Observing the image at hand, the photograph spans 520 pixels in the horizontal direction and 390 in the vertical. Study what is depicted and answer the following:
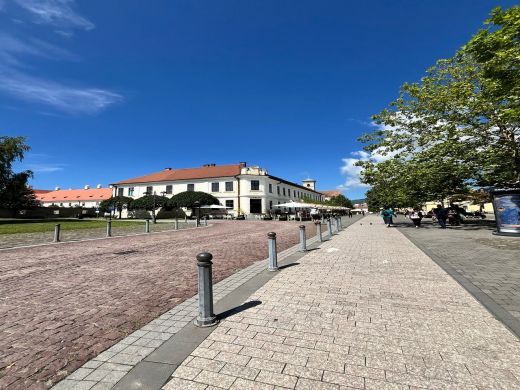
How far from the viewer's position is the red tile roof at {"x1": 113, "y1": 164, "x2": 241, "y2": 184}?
51.8 meters

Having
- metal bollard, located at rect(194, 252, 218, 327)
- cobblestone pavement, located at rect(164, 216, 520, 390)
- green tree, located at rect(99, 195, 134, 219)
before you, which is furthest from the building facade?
metal bollard, located at rect(194, 252, 218, 327)

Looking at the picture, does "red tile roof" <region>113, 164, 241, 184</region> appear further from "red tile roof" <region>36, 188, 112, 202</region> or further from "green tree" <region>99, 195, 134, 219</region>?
"red tile roof" <region>36, 188, 112, 202</region>

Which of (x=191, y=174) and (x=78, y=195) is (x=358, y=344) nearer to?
(x=191, y=174)

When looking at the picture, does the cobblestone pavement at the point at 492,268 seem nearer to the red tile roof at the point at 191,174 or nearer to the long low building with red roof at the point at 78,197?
the red tile roof at the point at 191,174

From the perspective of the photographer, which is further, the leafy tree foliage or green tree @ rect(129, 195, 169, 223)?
green tree @ rect(129, 195, 169, 223)

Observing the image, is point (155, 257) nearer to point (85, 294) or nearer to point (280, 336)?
point (85, 294)

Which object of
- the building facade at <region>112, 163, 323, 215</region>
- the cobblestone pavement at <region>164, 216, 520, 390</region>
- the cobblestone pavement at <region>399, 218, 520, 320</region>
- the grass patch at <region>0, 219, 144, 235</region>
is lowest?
the cobblestone pavement at <region>164, 216, 520, 390</region>

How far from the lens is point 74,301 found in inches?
180

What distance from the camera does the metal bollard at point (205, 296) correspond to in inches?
144

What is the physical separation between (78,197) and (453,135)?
284 ft

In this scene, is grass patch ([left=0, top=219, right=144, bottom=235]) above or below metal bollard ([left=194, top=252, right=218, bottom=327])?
above

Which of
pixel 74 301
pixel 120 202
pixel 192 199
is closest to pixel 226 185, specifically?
pixel 192 199

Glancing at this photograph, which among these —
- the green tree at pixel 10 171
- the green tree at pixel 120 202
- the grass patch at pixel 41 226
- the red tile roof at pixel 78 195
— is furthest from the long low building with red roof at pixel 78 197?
the grass patch at pixel 41 226

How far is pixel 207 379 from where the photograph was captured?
247 centimetres
